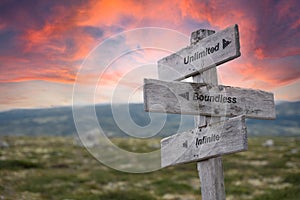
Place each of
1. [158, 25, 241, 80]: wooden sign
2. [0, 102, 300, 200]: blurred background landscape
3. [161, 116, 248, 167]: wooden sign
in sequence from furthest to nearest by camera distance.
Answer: [0, 102, 300, 200]: blurred background landscape
[158, 25, 241, 80]: wooden sign
[161, 116, 248, 167]: wooden sign

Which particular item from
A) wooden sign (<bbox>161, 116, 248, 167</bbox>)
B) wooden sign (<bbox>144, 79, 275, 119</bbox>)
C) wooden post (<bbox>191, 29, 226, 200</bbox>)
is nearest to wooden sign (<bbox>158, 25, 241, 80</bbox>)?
wooden post (<bbox>191, 29, 226, 200</bbox>)

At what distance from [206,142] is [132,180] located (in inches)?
779

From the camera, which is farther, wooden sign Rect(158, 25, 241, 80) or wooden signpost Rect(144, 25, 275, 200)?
wooden sign Rect(158, 25, 241, 80)

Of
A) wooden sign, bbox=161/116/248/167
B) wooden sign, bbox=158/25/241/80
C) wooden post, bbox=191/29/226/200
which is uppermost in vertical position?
wooden sign, bbox=158/25/241/80

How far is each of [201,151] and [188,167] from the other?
76.5 feet

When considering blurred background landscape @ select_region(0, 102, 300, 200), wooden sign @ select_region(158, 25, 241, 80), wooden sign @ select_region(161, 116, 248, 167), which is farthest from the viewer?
blurred background landscape @ select_region(0, 102, 300, 200)

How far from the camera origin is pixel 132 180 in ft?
83.7

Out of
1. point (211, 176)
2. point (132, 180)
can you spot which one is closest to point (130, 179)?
point (132, 180)

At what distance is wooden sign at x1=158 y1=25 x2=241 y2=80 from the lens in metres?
6.22

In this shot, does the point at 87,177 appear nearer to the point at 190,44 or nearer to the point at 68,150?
the point at 68,150

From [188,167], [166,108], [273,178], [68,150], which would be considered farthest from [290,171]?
[166,108]

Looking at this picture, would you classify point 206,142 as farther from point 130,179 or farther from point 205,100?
point 130,179

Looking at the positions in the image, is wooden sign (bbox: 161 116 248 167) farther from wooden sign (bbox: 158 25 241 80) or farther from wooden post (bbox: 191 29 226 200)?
wooden sign (bbox: 158 25 241 80)

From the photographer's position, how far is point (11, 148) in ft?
125
